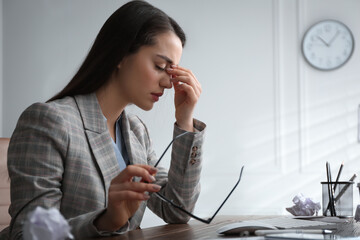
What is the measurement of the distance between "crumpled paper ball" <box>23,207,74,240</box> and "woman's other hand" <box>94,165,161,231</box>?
9.9 inches

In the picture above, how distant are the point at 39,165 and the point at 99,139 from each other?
0.63 ft

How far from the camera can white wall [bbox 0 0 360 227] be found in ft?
13.8

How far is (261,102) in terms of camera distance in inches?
170

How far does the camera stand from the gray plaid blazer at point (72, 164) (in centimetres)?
105

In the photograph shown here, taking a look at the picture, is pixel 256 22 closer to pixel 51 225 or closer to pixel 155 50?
pixel 155 50

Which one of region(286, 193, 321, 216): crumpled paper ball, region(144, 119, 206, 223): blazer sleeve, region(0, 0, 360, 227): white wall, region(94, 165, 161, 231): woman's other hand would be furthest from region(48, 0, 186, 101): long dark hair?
region(0, 0, 360, 227): white wall

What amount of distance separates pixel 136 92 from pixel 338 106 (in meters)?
3.23

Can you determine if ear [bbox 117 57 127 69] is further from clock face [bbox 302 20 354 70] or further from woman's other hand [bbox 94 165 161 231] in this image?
clock face [bbox 302 20 354 70]

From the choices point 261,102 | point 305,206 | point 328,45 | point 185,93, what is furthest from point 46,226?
point 328,45

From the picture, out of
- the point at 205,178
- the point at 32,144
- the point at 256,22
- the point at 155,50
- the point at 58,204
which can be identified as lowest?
the point at 205,178

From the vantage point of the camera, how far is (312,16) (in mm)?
4266

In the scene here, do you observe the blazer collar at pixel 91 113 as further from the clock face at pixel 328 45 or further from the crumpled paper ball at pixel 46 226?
the clock face at pixel 328 45

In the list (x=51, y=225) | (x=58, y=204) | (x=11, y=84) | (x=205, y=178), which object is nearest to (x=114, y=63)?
(x=58, y=204)

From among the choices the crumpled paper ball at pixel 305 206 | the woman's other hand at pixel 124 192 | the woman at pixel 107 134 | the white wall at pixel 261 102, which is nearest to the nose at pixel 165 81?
the woman at pixel 107 134
